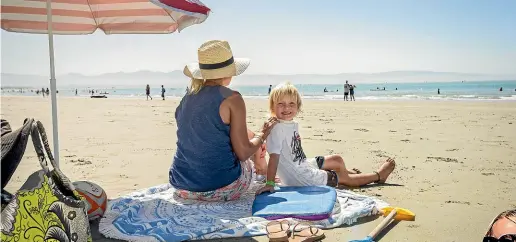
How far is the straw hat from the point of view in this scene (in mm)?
3930

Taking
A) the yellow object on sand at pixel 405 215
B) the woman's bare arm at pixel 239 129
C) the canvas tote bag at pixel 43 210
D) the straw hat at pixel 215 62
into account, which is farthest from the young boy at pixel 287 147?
the canvas tote bag at pixel 43 210

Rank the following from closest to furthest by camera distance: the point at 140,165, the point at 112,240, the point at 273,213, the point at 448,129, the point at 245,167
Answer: the point at 112,240 → the point at 273,213 → the point at 245,167 → the point at 140,165 → the point at 448,129

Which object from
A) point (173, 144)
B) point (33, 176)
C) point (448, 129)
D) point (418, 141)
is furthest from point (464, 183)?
point (448, 129)

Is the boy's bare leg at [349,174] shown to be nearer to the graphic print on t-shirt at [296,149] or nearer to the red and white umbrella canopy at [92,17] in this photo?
A: the graphic print on t-shirt at [296,149]

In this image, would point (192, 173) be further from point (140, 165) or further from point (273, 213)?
point (140, 165)

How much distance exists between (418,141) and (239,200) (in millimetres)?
5656

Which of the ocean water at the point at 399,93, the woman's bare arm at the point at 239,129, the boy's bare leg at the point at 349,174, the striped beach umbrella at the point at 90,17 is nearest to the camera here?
the woman's bare arm at the point at 239,129

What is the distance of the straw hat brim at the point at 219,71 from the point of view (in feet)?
12.9

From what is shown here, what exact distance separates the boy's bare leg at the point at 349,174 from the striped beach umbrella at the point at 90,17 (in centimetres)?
203

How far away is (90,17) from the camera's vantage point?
5465 millimetres

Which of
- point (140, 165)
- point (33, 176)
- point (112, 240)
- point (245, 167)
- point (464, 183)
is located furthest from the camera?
point (140, 165)

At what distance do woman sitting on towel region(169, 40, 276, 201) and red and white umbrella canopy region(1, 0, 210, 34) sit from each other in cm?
91

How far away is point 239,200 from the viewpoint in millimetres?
4223

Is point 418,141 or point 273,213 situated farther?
point 418,141
